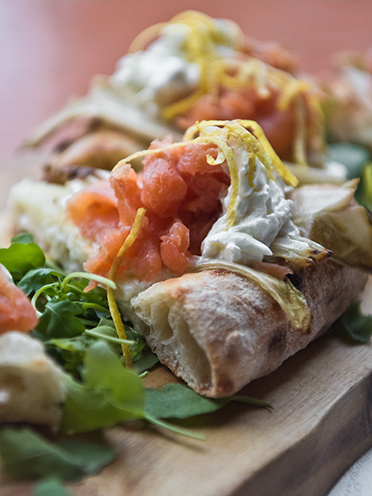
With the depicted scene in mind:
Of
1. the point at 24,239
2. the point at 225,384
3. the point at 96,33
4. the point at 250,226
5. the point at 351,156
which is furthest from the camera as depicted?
the point at 96,33

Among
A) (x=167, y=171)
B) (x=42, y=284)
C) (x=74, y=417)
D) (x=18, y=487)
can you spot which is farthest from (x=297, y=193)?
(x=18, y=487)

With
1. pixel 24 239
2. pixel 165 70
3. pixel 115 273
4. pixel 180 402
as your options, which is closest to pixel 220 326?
pixel 180 402

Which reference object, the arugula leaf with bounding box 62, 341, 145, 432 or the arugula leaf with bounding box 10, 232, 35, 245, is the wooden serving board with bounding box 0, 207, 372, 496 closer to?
the arugula leaf with bounding box 62, 341, 145, 432

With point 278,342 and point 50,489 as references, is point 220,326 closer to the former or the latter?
point 278,342

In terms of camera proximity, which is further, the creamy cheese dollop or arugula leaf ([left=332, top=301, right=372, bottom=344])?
the creamy cheese dollop

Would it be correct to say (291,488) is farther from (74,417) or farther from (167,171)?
(167,171)

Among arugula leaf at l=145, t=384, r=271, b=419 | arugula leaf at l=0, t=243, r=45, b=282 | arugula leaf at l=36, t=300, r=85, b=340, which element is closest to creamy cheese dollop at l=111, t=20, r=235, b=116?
arugula leaf at l=0, t=243, r=45, b=282
